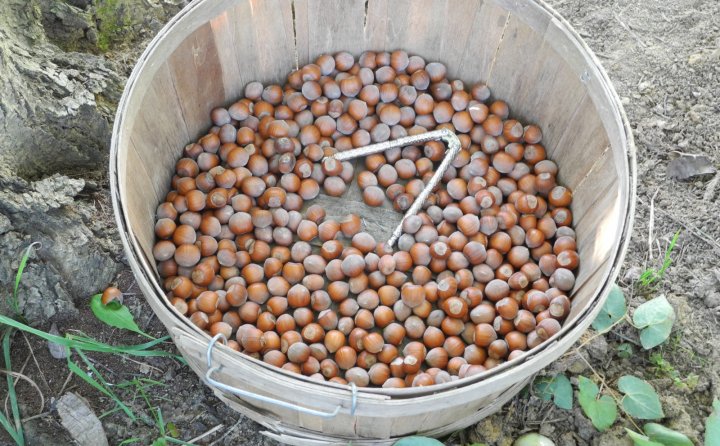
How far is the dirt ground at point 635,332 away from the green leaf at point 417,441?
0.35m

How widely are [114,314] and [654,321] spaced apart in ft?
6.72

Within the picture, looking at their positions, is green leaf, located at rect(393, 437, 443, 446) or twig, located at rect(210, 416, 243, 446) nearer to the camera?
green leaf, located at rect(393, 437, 443, 446)

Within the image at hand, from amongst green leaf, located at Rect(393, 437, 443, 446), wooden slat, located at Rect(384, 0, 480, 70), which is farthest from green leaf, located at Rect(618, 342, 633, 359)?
wooden slat, located at Rect(384, 0, 480, 70)

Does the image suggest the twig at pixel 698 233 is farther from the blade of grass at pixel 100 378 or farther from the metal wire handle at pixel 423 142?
the blade of grass at pixel 100 378

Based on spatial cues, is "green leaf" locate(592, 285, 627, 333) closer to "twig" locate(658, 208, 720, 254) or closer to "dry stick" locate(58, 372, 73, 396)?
"twig" locate(658, 208, 720, 254)

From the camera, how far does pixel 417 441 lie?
231 centimetres

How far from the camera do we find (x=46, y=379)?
2654mm

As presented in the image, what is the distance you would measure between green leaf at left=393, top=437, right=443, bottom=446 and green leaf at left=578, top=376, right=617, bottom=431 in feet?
1.96

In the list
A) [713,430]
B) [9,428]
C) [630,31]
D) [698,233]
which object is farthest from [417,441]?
[630,31]

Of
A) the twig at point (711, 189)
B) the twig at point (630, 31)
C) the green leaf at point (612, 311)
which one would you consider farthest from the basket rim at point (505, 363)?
the twig at point (630, 31)

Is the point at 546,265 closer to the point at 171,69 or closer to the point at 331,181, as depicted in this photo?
the point at 331,181

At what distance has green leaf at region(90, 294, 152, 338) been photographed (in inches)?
102

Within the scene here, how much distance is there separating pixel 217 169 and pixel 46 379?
1.03 m

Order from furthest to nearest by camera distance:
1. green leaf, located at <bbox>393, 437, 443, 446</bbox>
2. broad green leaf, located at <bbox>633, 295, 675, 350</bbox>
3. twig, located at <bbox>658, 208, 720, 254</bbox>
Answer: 1. twig, located at <bbox>658, 208, 720, 254</bbox>
2. broad green leaf, located at <bbox>633, 295, 675, 350</bbox>
3. green leaf, located at <bbox>393, 437, 443, 446</bbox>
